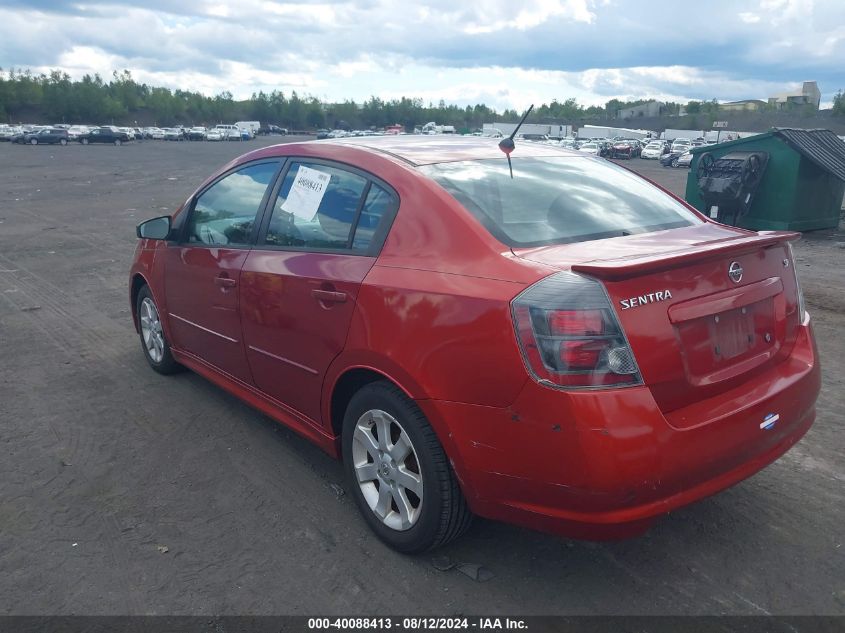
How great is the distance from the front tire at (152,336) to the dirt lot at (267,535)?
13 centimetres

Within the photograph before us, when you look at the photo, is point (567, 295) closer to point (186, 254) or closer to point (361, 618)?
point (361, 618)

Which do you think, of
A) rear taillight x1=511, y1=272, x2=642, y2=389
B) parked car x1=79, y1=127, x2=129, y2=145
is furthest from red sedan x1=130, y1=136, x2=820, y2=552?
parked car x1=79, y1=127, x2=129, y2=145

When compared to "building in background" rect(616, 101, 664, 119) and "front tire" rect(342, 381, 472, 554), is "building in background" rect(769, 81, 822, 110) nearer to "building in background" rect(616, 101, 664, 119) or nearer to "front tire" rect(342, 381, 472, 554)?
"building in background" rect(616, 101, 664, 119)

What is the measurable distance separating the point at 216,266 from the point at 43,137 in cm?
6192

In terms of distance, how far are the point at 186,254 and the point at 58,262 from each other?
251 inches

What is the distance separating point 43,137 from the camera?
5681 centimetres

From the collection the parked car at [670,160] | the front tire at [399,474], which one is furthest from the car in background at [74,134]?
the front tire at [399,474]

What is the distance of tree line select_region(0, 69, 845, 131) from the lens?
106562mm

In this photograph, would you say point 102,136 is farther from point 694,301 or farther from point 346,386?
point 694,301

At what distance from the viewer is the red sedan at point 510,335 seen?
2.43 metres

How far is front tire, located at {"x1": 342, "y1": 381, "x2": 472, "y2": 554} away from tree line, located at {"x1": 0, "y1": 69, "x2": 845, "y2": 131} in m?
91.6

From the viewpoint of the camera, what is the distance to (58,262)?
32.2ft

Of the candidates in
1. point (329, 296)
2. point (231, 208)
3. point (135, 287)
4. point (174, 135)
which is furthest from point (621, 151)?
point (329, 296)

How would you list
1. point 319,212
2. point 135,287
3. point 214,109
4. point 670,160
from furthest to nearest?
point 214,109, point 670,160, point 135,287, point 319,212
